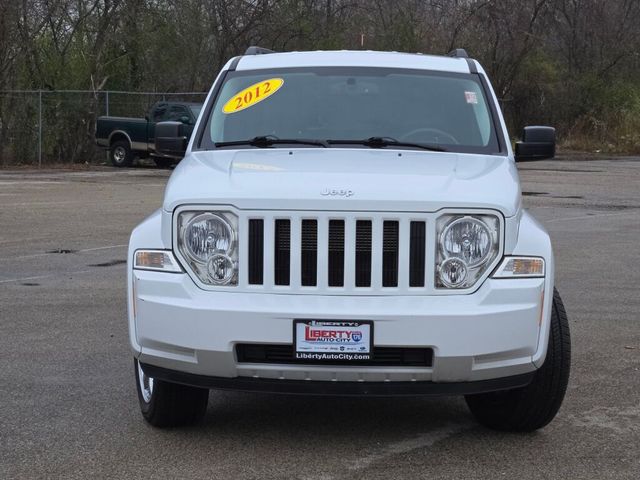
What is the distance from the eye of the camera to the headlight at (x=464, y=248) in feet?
16.4

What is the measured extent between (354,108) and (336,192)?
165 cm

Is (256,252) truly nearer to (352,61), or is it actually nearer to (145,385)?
(145,385)

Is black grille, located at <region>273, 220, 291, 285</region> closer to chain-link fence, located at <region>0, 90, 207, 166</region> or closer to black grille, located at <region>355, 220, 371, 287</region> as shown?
black grille, located at <region>355, 220, 371, 287</region>

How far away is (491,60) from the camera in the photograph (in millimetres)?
41500

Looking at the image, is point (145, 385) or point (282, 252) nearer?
point (282, 252)

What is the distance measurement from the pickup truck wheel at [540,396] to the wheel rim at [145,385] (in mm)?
1632

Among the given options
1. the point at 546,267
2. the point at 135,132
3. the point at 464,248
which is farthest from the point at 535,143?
the point at 135,132

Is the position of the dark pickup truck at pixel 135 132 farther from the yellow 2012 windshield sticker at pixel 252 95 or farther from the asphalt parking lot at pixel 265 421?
the yellow 2012 windshield sticker at pixel 252 95

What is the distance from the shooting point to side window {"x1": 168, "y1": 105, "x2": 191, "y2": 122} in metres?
29.1

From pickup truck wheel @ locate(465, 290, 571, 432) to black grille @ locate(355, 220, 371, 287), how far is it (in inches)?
39.3

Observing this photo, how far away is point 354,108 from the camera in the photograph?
259 inches

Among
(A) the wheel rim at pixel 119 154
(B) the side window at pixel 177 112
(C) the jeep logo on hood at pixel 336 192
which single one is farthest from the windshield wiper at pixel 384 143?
(A) the wheel rim at pixel 119 154

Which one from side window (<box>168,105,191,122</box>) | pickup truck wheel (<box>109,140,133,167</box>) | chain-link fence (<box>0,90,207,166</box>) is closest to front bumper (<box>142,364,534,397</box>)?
side window (<box>168,105,191,122</box>)

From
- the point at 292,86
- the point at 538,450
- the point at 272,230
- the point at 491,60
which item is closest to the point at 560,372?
the point at 538,450
